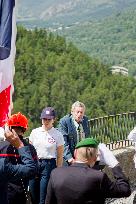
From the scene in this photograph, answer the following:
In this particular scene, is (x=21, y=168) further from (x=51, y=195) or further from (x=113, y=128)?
(x=113, y=128)

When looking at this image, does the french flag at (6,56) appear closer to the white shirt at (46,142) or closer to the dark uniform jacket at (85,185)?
the white shirt at (46,142)

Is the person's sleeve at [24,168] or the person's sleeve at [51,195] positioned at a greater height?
the person's sleeve at [24,168]

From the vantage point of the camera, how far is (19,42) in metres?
107

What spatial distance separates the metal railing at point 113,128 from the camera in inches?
325

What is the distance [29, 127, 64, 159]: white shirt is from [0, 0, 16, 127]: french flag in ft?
3.40

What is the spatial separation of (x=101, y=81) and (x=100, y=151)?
340 feet

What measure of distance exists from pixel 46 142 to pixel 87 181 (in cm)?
226

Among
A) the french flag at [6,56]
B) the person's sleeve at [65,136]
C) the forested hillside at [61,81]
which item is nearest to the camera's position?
the french flag at [6,56]

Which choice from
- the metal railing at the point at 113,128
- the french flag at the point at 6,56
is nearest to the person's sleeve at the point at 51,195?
the french flag at the point at 6,56

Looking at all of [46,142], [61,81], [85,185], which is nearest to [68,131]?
[46,142]

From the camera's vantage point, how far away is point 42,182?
5.26 m

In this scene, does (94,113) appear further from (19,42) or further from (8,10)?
(8,10)

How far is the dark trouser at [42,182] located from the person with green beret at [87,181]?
212 cm

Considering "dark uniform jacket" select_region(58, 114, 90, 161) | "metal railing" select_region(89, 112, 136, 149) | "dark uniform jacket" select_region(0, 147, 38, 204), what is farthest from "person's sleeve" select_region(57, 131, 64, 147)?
"metal railing" select_region(89, 112, 136, 149)
